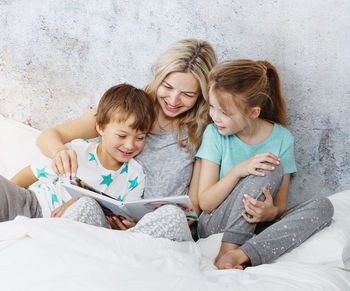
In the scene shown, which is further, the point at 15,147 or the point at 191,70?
the point at 15,147

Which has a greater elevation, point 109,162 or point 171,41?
point 171,41

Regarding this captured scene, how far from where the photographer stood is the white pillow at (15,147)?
177 cm

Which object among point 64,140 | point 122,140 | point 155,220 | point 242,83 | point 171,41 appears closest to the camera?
Answer: point 155,220

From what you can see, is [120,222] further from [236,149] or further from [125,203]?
[236,149]

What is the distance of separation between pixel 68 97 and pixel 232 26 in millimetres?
826

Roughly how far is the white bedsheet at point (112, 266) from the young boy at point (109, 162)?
504 mm

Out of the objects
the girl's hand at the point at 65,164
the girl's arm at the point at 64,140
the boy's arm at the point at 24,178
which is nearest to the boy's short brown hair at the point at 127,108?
the girl's arm at the point at 64,140

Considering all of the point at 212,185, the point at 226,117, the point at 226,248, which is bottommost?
the point at 226,248

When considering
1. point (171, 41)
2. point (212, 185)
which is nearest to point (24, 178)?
point (212, 185)

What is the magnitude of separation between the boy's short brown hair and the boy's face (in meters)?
0.02

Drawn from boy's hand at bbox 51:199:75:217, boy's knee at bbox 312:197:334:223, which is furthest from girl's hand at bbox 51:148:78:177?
boy's knee at bbox 312:197:334:223

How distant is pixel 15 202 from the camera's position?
141 cm

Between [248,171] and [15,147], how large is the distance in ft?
3.46

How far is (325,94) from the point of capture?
5.36ft
